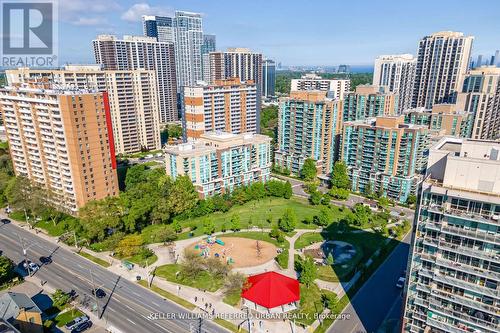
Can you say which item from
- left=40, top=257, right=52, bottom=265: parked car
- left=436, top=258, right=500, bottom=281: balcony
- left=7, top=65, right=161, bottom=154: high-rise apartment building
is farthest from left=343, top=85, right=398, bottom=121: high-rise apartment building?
left=40, top=257, right=52, bottom=265: parked car

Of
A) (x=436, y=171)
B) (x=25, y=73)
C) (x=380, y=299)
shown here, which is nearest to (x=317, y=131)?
(x=380, y=299)

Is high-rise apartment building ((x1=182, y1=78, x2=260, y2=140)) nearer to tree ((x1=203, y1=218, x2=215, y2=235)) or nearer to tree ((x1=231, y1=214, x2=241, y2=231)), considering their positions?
tree ((x1=203, y1=218, x2=215, y2=235))

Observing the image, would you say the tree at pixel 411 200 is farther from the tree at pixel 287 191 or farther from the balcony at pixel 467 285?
the balcony at pixel 467 285

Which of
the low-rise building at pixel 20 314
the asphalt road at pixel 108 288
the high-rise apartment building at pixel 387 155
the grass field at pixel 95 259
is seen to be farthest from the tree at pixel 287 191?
the low-rise building at pixel 20 314

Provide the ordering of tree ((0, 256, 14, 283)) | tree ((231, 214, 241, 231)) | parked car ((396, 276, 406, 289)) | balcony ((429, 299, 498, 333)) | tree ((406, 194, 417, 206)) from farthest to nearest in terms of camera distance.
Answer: tree ((406, 194, 417, 206)), tree ((231, 214, 241, 231)), parked car ((396, 276, 406, 289)), tree ((0, 256, 14, 283)), balcony ((429, 299, 498, 333))

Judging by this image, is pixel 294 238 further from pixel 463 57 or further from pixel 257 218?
pixel 463 57

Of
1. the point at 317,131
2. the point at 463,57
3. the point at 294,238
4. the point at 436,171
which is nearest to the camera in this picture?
the point at 436,171

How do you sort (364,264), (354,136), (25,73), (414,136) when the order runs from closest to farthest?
(364,264), (414,136), (354,136), (25,73)

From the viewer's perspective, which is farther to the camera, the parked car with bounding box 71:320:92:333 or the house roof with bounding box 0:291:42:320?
the parked car with bounding box 71:320:92:333
